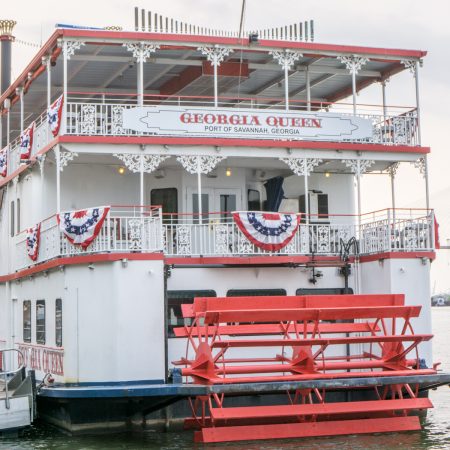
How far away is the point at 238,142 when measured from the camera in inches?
817

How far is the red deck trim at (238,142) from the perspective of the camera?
20172mm

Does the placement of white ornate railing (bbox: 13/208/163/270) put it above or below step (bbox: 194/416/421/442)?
above

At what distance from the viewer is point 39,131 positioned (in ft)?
73.5

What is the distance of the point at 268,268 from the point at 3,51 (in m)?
15.6

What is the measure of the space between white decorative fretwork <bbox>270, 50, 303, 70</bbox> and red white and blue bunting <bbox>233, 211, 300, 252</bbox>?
3.19m

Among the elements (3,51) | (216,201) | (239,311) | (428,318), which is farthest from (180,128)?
(3,51)

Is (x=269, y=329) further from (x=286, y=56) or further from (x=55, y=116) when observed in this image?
(x=55, y=116)

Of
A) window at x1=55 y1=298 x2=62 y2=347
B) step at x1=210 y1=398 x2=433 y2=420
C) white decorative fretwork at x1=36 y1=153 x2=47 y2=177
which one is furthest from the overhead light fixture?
step at x1=210 y1=398 x2=433 y2=420

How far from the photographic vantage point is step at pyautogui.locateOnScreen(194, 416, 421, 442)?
17500mm

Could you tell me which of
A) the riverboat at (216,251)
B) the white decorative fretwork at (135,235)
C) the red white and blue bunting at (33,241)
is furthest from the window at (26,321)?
the white decorative fretwork at (135,235)

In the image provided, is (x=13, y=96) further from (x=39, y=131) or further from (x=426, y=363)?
(x=426, y=363)

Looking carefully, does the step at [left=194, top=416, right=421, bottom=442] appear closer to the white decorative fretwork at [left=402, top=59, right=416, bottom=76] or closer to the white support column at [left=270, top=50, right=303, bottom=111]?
the white support column at [left=270, top=50, right=303, bottom=111]

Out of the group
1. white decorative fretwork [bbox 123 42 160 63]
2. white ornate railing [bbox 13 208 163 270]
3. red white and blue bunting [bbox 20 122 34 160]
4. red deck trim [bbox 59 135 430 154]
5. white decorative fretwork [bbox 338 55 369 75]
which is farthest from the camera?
red white and blue bunting [bbox 20 122 34 160]

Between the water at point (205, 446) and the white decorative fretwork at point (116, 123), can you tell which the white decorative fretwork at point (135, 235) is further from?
the water at point (205, 446)
